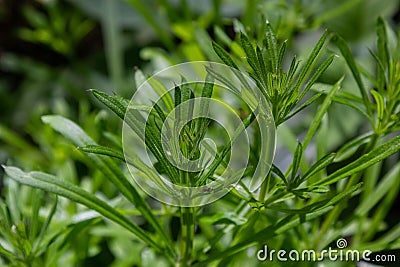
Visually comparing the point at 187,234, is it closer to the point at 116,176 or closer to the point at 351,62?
the point at 116,176

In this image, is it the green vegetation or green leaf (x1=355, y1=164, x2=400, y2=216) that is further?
green leaf (x1=355, y1=164, x2=400, y2=216)

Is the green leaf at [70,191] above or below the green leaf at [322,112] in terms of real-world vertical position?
below

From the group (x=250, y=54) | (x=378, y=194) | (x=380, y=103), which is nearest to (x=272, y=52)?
(x=250, y=54)

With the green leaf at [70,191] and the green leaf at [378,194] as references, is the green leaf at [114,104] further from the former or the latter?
the green leaf at [378,194]

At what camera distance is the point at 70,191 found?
0.40 m

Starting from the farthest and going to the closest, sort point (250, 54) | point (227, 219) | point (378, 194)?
point (378, 194) < point (227, 219) < point (250, 54)

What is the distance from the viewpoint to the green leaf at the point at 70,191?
1.29 feet

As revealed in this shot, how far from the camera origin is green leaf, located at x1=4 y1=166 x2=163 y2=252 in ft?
1.29

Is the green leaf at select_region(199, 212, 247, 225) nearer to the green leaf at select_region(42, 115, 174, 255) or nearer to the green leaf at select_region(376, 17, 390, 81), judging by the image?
the green leaf at select_region(42, 115, 174, 255)

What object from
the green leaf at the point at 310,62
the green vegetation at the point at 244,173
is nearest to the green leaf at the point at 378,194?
the green vegetation at the point at 244,173

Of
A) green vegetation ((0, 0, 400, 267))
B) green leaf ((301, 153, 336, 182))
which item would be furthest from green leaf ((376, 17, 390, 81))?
green leaf ((301, 153, 336, 182))

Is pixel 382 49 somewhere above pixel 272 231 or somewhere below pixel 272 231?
above

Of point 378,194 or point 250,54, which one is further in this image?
point 378,194

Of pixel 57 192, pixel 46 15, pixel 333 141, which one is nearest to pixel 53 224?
pixel 57 192
